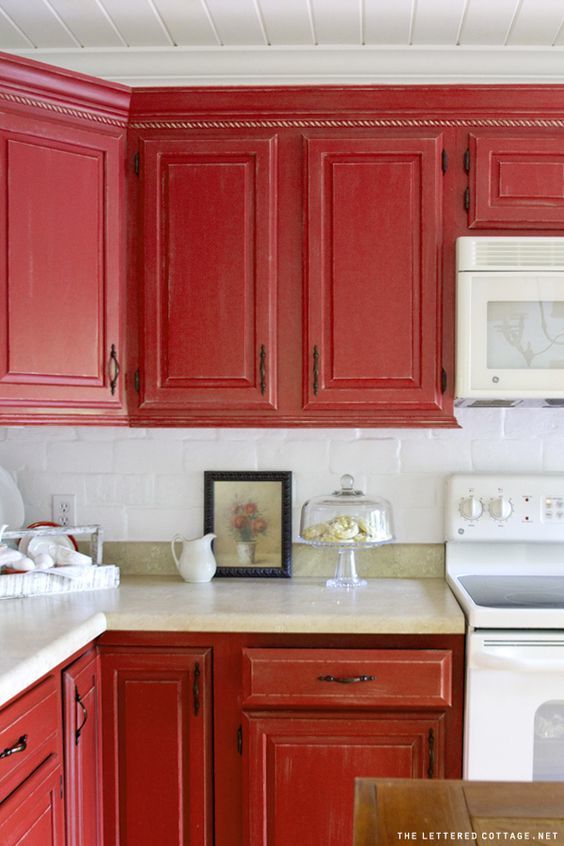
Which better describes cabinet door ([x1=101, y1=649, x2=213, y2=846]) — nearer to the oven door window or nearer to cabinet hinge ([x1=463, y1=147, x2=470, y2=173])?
the oven door window

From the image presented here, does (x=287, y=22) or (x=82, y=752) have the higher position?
(x=287, y=22)

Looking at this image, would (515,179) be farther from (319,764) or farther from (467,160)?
(319,764)

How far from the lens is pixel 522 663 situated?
6.10ft

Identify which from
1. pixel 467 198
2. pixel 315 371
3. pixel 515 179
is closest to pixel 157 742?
pixel 315 371

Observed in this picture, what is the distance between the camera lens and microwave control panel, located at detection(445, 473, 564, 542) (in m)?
2.41

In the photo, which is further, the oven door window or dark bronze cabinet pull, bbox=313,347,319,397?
dark bronze cabinet pull, bbox=313,347,319,397

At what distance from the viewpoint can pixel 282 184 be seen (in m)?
2.20

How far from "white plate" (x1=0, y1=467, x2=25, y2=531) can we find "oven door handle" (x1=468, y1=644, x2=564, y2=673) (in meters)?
1.44

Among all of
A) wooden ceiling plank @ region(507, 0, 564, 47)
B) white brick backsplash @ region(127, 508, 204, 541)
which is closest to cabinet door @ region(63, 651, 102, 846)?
white brick backsplash @ region(127, 508, 204, 541)

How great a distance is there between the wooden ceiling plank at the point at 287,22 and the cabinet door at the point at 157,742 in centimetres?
172

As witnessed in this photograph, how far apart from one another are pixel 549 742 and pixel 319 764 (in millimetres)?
547

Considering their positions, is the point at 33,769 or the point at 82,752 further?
the point at 82,752

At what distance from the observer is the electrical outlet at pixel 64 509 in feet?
8.34

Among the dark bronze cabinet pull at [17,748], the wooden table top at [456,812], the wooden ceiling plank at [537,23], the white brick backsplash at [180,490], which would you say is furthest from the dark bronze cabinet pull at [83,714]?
the wooden ceiling plank at [537,23]
